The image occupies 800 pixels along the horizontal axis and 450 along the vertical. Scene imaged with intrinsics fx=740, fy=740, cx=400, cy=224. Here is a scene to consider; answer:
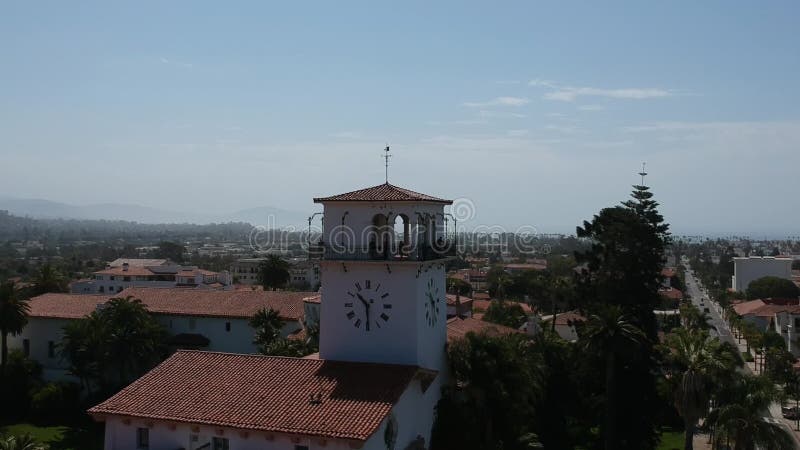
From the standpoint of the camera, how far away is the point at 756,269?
133 meters

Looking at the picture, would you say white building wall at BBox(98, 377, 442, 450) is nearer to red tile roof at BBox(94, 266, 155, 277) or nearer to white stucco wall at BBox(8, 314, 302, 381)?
white stucco wall at BBox(8, 314, 302, 381)

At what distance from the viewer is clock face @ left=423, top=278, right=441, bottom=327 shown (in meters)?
22.5

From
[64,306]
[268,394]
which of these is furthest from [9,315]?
[268,394]

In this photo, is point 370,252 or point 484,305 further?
point 484,305

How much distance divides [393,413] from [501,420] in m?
5.15

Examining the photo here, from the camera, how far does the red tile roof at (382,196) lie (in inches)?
858

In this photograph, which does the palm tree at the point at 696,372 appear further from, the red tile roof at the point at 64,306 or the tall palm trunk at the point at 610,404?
the red tile roof at the point at 64,306

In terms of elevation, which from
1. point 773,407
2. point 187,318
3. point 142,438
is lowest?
point 773,407

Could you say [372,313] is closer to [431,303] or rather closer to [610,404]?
[431,303]

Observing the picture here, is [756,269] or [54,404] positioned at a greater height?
[756,269]

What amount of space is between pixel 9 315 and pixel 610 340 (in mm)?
31313


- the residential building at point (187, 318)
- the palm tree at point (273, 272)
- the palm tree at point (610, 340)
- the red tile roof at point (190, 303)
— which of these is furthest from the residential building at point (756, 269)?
the palm tree at point (610, 340)

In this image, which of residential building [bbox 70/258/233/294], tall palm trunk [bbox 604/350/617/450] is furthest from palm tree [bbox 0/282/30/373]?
residential building [bbox 70/258/233/294]

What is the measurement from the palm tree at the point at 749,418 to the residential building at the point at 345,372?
8860 millimetres
